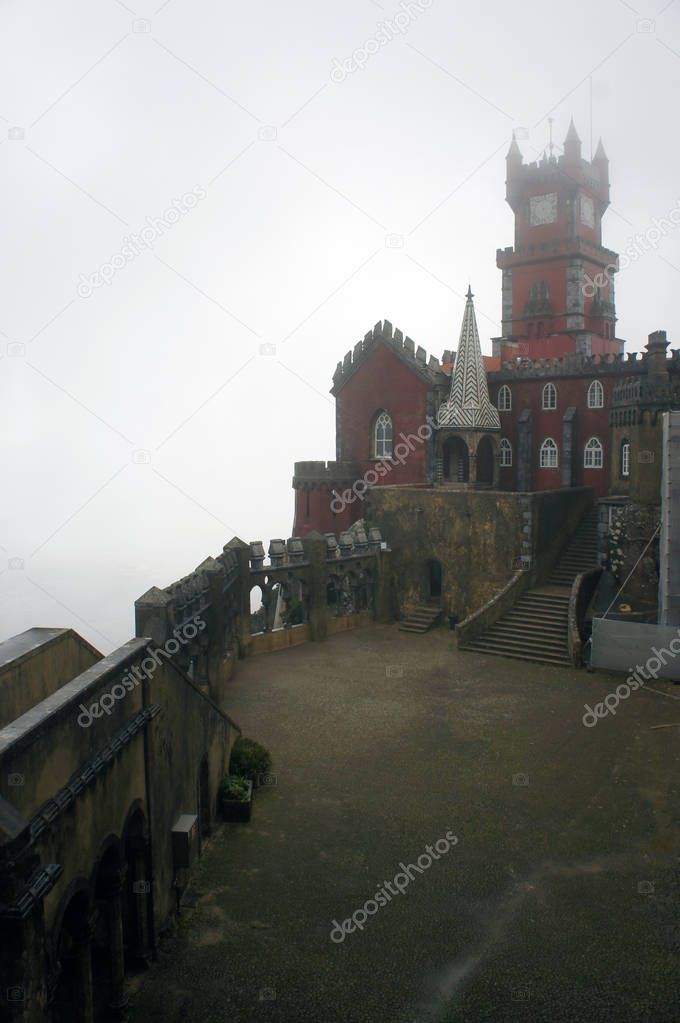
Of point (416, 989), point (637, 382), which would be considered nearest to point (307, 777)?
point (416, 989)

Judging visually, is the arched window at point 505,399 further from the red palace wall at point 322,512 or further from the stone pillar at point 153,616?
the stone pillar at point 153,616

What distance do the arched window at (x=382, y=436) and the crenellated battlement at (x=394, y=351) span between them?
2.63 meters

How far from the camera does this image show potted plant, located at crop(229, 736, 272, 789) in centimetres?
1538

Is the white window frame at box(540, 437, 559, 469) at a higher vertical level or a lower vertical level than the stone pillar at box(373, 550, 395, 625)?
higher

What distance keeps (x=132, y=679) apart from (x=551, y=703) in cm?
1342

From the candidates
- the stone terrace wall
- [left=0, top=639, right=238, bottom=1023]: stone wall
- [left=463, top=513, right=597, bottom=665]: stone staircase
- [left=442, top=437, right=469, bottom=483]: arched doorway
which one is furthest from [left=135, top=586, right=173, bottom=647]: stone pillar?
[left=442, top=437, right=469, bottom=483]: arched doorway

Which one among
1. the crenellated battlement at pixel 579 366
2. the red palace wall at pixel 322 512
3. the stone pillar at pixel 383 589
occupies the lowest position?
the stone pillar at pixel 383 589

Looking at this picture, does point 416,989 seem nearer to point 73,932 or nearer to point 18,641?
point 73,932

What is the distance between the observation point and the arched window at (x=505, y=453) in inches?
1549

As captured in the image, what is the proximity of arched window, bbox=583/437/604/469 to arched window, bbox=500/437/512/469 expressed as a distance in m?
3.83

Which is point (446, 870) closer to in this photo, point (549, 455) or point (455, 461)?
point (455, 461)

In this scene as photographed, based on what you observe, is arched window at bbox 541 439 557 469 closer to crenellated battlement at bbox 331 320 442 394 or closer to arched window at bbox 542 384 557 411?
arched window at bbox 542 384 557 411

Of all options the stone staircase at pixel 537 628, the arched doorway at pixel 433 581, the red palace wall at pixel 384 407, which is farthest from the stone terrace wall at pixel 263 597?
the red palace wall at pixel 384 407

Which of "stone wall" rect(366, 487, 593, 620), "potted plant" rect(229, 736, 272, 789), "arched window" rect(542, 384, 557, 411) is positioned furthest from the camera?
"arched window" rect(542, 384, 557, 411)
